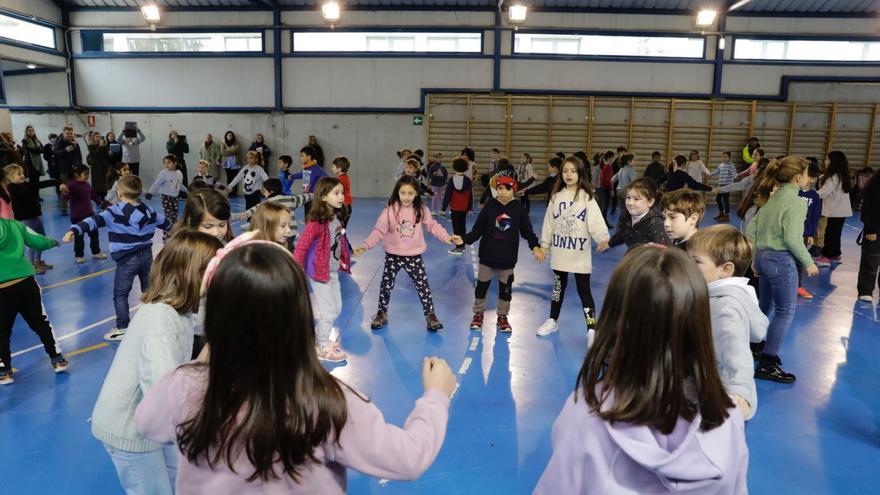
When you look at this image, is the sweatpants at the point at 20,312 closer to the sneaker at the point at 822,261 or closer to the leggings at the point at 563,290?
the leggings at the point at 563,290

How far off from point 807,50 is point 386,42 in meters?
12.3

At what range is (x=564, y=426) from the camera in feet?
5.32

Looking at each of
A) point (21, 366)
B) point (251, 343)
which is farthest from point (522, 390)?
point (21, 366)

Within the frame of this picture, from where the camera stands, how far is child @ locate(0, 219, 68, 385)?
4488 mm

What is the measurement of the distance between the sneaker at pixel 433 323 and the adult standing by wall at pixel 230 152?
1299cm

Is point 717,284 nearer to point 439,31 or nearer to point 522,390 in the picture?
point 522,390

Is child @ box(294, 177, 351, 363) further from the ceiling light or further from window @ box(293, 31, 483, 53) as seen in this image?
window @ box(293, 31, 483, 53)

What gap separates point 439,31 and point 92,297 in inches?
509

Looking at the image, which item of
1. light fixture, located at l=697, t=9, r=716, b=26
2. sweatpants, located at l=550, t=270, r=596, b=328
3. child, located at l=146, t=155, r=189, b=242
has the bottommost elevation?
sweatpants, located at l=550, t=270, r=596, b=328

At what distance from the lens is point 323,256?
5.31 m

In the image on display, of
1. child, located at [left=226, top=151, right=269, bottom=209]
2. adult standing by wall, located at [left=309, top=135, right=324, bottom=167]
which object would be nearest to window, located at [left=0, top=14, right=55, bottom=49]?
adult standing by wall, located at [left=309, top=135, right=324, bottom=167]

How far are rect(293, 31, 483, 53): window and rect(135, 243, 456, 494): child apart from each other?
1707 centimetres

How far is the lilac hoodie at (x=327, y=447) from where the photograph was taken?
1.40m

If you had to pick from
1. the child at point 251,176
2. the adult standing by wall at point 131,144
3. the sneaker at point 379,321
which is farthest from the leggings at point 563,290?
the adult standing by wall at point 131,144
